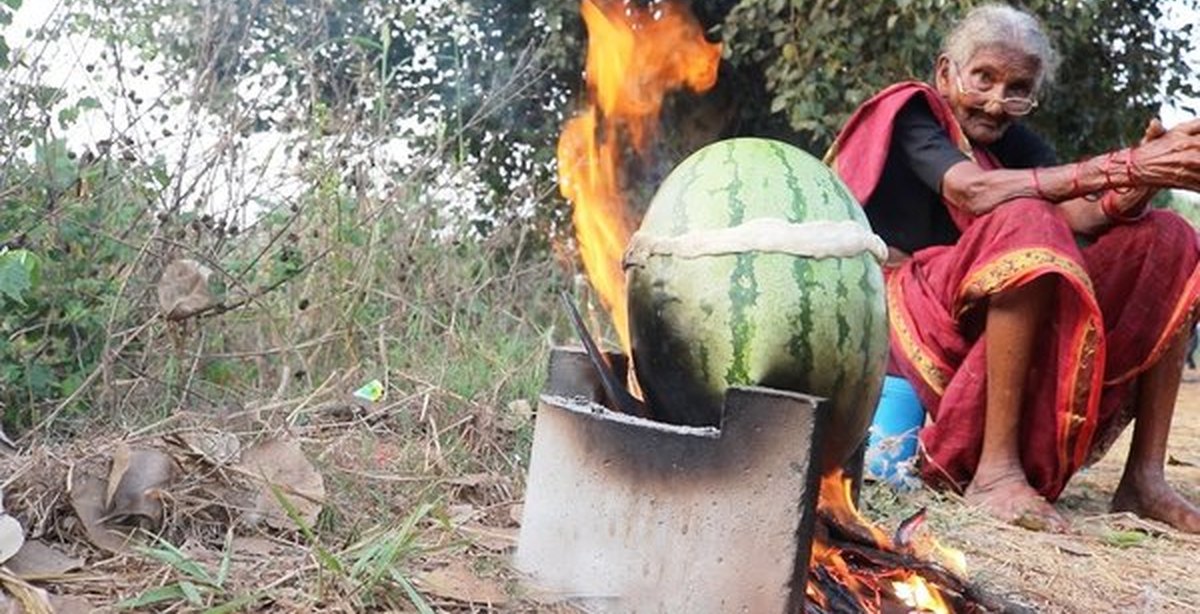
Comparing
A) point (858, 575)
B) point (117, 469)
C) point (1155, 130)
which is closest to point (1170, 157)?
point (1155, 130)

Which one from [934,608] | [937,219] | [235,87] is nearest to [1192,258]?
[937,219]

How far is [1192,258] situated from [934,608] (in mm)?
2076

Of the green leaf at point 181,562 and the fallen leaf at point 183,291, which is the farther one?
the fallen leaf at point 183,291

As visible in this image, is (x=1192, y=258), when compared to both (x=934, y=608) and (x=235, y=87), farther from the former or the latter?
(x=235, y=87)

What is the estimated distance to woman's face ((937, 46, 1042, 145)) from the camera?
416cm

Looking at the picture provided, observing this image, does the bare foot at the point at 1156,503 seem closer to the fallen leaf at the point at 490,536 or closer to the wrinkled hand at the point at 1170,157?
the wrinkled hand at the point at 1170,157

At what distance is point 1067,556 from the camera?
3.50m

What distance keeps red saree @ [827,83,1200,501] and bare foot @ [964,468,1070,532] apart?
0.16 meters

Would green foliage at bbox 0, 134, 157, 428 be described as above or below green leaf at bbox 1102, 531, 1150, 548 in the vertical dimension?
above

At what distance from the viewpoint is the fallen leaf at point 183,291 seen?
135 inches

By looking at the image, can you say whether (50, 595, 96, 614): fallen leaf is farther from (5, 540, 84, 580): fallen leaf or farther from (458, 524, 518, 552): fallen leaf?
(458, 524, 518, 552): fallen leaf

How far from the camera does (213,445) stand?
2.73 m

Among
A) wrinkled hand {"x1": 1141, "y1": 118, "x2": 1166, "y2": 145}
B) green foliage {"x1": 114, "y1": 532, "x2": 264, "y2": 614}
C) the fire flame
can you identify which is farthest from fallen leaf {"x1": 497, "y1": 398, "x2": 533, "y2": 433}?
wrinkled hand {"x1": 1141, "y1": 118, "x2": 1166, "y2": 145}

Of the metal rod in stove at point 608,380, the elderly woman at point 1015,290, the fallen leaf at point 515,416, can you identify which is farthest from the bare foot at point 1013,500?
the metal rod in stove at point 608,380
